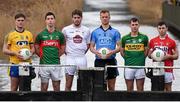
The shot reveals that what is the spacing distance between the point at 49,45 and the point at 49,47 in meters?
0.05

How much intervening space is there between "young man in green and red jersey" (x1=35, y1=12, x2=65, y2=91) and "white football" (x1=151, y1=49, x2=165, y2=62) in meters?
1.81

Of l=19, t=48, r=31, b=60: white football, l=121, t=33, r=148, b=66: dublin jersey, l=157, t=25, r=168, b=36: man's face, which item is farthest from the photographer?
l=121, t=33, r=148, b=66: dublin jersey

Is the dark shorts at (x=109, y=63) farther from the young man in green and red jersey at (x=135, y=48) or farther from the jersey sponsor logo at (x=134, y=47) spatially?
the jersey sponsor logo at (x=134, y=47)

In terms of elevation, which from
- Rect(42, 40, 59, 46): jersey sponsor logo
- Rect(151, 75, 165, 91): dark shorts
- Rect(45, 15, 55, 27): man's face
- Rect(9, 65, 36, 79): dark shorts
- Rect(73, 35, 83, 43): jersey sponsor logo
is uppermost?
Rect(45, 15, 55, 27): man's face

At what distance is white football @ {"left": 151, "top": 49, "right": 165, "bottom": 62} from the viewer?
1012 cm

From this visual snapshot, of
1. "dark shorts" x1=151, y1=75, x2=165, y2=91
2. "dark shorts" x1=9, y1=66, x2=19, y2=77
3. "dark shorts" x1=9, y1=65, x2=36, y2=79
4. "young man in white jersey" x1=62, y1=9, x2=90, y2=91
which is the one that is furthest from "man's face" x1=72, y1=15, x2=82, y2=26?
"dark shorts" x1=151, y1=75, x2=165, y2=91

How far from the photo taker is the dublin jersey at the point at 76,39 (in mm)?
10562

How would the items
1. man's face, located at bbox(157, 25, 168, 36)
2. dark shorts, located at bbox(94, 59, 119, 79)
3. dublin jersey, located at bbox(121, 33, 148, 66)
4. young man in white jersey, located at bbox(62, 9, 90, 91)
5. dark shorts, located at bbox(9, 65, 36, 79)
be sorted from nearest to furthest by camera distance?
dark shorts, located at bbox(9, 65, 36, 79) → man's face, located at bbox(157, 25, 168, 36) → dublin jersey, located at bbox(121, 33, 148, 66) → young man in white jersey, located at bbox(62, 9, 90, 91) → dark shorts, located at bbox(94, 59, 119, 79)

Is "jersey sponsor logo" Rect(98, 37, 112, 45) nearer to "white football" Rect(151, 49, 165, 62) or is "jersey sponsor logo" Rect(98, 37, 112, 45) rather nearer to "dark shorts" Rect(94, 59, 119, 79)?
"dark shorts" Rect(94, 59, 119, 79)

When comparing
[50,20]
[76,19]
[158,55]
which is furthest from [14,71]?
[158,55]

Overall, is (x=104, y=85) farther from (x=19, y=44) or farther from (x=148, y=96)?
(x=19, y=44)

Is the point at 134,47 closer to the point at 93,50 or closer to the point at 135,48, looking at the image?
the point at 135,48

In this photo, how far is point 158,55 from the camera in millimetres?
10117

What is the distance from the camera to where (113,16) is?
39.7 metres
